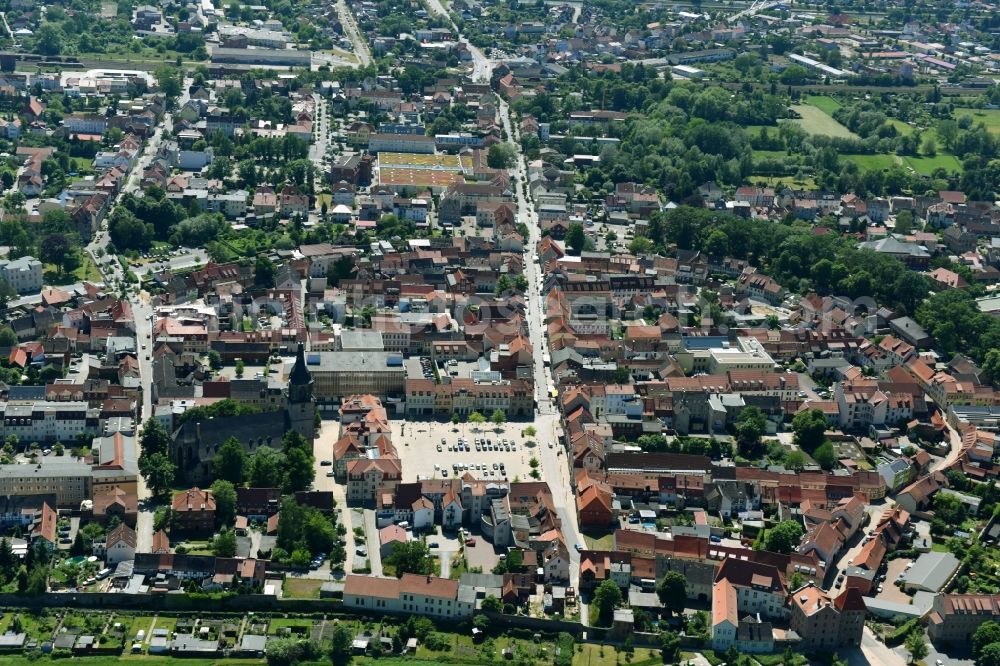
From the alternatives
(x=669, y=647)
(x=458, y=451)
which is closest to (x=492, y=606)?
(x=669, y=647)

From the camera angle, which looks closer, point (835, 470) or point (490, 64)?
point (835, 470)

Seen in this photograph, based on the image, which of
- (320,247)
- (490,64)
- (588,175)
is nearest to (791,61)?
(490,64)

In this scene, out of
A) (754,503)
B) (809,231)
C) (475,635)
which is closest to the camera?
(475,635)

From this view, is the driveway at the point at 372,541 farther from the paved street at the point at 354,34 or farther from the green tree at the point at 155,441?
the paved street at the point at 354,34

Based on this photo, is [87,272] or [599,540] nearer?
[599,540]

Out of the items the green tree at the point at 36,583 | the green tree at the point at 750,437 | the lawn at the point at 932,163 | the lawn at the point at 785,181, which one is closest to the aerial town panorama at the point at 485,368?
the green tree at the point at 36,583

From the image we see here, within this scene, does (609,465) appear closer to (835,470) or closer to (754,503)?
(754,503)

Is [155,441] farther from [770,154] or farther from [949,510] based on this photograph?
[770,154]
